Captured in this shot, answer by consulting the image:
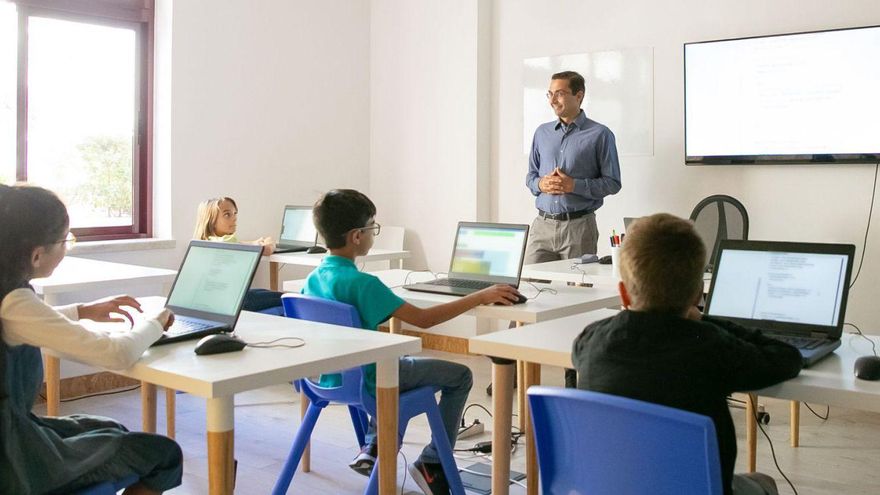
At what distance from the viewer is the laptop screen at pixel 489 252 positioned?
132 inches

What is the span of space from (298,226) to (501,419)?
323cm

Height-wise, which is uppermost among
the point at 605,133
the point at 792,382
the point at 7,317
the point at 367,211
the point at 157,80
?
the point at 157,80

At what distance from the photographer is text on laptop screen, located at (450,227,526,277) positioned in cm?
336

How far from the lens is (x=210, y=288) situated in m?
2.60

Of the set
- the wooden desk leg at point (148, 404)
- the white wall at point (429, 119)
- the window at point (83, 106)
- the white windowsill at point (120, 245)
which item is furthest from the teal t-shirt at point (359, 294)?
the white wall at point (429, 119)

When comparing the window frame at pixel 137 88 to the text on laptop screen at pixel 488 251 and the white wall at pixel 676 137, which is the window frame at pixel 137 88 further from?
the text on laptop screen at pixel 488 251

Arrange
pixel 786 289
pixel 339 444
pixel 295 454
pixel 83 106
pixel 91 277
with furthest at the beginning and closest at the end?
pixel 83 106
pixel 339 444
pixel 91 277
pixel 295 454
pixel 786 289

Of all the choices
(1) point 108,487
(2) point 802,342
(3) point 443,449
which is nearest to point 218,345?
(1) point 108,487

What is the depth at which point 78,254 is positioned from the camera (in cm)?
482

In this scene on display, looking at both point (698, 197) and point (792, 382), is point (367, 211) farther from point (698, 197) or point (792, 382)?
point (698, 197)

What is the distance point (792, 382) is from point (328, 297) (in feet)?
4.71

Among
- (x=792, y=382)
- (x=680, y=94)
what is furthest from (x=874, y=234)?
(x=792, y=382)

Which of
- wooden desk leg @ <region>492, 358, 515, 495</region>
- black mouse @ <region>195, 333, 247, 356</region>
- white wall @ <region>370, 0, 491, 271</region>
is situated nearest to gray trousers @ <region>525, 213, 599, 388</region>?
white wall @ <region>370, 0, 491, 271</region>

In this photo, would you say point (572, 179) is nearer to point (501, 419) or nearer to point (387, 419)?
point (501, 419)
